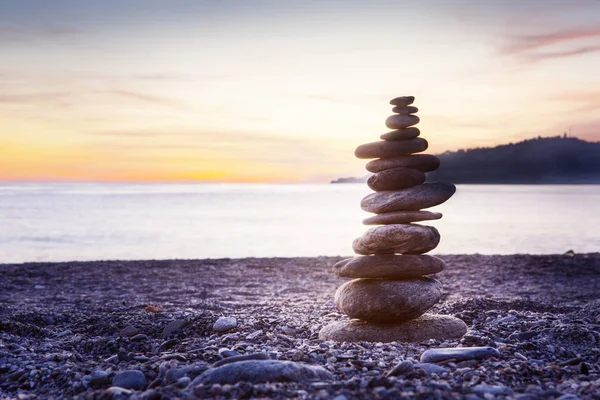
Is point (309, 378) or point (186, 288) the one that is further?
point (186, 288)

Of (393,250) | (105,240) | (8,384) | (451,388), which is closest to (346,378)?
(451,388)

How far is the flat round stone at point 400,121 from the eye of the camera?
370 inches

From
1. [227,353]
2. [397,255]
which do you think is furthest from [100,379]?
[397,255]

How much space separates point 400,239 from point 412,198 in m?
0.65

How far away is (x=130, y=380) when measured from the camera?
630 cm

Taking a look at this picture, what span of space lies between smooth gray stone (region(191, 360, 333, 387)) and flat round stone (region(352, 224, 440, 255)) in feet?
10.6

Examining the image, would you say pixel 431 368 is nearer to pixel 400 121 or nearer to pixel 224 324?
pixel 224 324

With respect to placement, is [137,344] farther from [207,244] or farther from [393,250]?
[207,244]

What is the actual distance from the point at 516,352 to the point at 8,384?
6.11 metres

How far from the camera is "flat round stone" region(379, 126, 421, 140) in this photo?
9.35 meters

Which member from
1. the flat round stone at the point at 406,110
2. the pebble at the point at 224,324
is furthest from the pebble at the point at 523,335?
the pebble at the point at 224,324

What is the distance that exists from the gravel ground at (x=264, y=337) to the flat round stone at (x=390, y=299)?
2.27 ft

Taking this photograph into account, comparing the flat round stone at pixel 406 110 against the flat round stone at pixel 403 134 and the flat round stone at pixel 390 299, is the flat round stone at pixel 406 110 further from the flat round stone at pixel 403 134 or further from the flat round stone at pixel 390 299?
the flat round stone at pixel 390 299

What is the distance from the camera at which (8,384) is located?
6.92 metres
